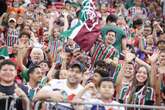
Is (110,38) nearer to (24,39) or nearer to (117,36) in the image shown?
(117,36)

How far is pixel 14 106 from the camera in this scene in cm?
813

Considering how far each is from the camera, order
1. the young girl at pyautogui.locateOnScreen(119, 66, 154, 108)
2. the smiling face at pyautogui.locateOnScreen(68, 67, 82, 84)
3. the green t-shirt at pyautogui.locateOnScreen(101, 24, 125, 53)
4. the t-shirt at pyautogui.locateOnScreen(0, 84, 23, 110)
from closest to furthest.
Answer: the t-shirt at pyautogui.locateOnScreen(0, 84, 23, 110)
the smiling face at pyautogui.locateOnScreen(68, 67, 82, 84)
the young girl at pyautogui.locateOnScreen(119, 66, 154, 108)
the green t-shirt at pyautogui.locateOnScreen(101, 24, 125, 53)

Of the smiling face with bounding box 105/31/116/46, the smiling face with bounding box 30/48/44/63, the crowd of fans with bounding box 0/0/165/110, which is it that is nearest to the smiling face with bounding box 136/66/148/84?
the crowd of fans with bounding box 0/0/165/110

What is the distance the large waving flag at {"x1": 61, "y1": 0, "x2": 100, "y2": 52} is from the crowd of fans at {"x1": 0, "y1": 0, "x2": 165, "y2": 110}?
3.7 inches

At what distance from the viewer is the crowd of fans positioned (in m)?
8.66

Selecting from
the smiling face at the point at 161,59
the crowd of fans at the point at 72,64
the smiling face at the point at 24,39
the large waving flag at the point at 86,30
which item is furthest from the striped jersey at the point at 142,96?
the smiling face at the point at 24,39

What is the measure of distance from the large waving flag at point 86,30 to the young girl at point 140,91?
2.22 m

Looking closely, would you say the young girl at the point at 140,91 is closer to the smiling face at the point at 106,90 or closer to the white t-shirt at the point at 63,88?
the smiling face at the point at 106,90

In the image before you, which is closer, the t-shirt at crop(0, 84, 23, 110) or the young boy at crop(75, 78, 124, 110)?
the t-shirt at crop(0, 84, 23, 110)

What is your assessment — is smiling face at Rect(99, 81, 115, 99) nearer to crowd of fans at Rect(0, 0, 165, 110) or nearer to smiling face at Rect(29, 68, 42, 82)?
crowd of fans at Rect(0, 0, 165, 110)

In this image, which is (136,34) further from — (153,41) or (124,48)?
(124,48)

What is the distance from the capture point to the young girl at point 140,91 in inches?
389

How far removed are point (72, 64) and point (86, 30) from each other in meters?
3.04

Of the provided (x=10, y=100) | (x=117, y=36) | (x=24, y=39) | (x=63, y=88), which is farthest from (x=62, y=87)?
(x=24, y=39)
